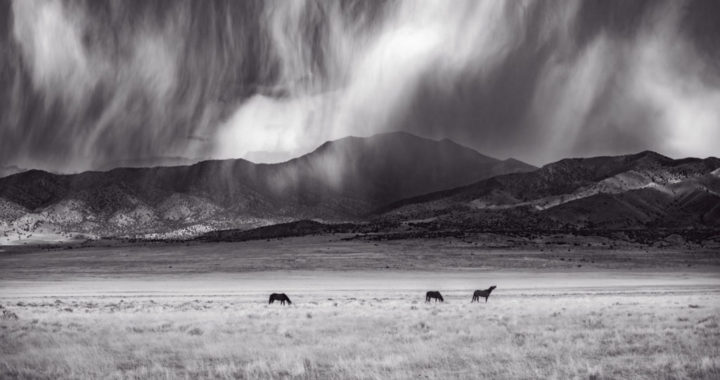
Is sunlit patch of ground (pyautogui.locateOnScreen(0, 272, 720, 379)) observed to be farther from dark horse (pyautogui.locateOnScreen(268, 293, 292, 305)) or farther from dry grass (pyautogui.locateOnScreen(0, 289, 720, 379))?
dark horse (pyautogui.locateOnScreen(268, 293, 292, 305))

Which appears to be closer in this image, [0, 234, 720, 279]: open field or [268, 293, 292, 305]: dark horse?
[268, 293, 292, 305]: dark horse

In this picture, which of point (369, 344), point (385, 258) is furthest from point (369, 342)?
point (385, 258)

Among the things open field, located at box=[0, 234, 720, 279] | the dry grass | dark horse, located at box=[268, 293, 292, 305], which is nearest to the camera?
the dry grass

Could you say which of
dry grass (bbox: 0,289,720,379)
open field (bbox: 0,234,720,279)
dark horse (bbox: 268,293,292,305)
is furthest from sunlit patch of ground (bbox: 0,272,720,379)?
open field (bbox: 0,234,720,279)

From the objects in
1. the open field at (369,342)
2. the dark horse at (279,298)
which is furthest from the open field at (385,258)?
the open field at (369,342)

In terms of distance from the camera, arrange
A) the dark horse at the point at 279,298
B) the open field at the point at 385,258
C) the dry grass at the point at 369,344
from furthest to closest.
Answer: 1. the open field at the point at 385,258
2. the dark horse at the point at 279,298
3. the dry grass at the point at 369,344

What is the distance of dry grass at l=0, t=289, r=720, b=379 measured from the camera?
12742mm

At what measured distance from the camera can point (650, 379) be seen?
1166 centimetres

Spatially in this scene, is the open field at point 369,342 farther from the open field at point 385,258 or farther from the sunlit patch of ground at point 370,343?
the open field at point 385,258

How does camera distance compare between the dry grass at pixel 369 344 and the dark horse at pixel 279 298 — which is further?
the dark horse at pixel 279 298

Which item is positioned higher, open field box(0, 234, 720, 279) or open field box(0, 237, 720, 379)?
open field box(0, 234, 720, 279)

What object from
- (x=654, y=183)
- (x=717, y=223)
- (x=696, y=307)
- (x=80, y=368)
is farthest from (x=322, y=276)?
(x=654, y=183)

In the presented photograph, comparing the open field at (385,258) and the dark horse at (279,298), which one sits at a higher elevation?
the open field at (385,258)

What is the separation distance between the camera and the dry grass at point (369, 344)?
1274 centimetres
